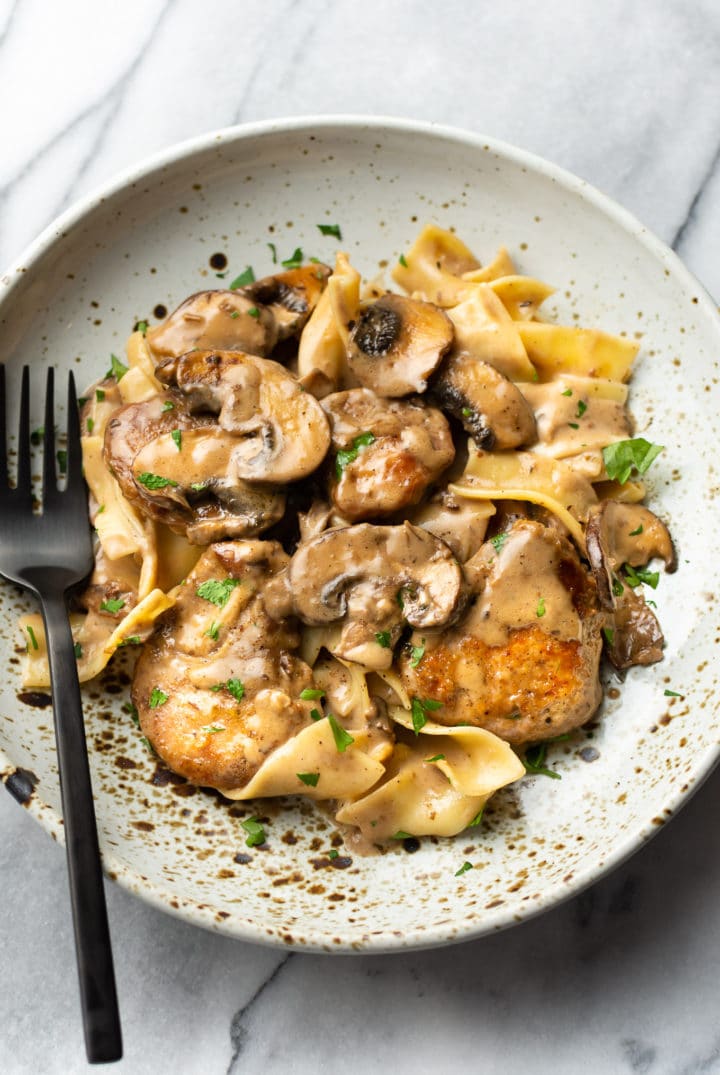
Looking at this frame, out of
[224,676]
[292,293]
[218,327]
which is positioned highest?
[292,293]

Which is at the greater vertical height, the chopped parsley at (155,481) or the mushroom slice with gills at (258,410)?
the mushroom slice with gills at (258,410)

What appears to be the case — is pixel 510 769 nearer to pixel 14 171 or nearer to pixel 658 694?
pixel 658 694

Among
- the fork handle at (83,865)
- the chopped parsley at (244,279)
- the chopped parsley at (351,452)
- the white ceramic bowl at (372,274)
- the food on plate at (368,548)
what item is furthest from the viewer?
the chopped parsley at (244,279)

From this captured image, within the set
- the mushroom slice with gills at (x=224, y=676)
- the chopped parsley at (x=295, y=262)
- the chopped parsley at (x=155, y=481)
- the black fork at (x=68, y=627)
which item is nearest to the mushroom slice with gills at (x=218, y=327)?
the chopped parsley at (x=295, y=262)

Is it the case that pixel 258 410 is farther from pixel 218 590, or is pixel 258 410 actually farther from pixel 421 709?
pixel 421 709

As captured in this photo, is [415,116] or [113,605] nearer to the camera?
[113,605]

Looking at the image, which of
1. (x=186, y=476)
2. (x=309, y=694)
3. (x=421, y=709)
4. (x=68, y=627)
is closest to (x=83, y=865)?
(x=68, y=627)

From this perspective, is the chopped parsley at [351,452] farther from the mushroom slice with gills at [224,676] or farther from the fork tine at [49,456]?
the fork tine at [49,456]
